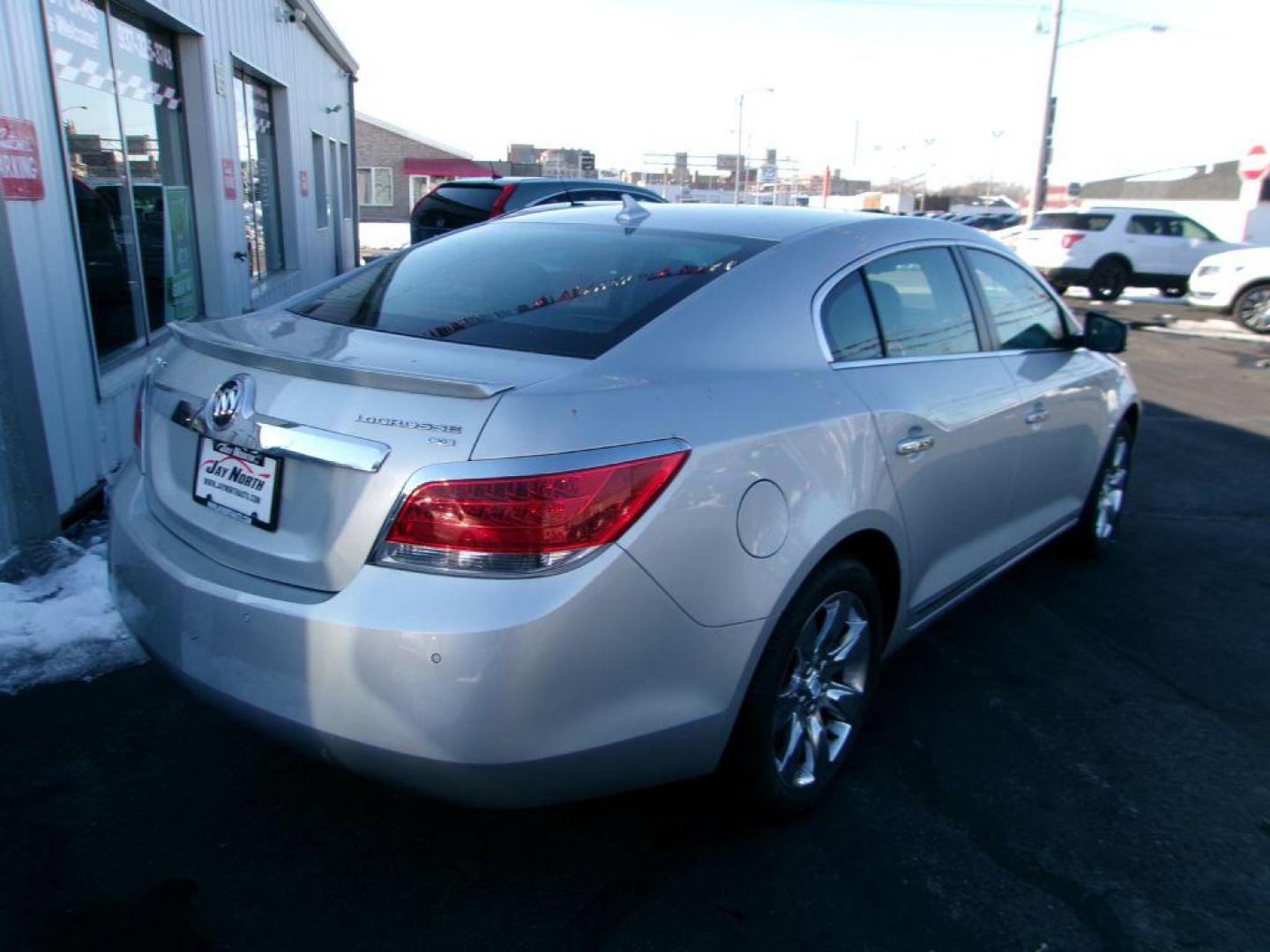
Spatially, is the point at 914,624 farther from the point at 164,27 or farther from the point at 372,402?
the point at 164,27

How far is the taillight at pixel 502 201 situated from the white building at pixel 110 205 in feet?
8.38

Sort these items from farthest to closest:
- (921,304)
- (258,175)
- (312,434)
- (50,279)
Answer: (258,175)
(50,279)
(921,304)
(312,434)

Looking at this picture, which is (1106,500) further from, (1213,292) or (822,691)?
(1213,292)

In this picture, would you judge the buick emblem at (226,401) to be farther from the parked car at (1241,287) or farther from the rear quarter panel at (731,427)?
the parked car at (1241,287)

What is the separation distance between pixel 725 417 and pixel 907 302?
1.33 metres

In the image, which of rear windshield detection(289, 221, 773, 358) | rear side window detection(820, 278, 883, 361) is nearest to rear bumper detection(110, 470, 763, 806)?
rear windshield detection(289, 221, 773, 358)

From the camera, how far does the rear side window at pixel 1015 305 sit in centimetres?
408

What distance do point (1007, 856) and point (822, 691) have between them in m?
0.66

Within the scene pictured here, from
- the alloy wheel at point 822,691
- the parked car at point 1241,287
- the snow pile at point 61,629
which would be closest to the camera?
the alloy wheel at point 822,691

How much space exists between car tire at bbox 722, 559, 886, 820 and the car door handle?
0.38 m

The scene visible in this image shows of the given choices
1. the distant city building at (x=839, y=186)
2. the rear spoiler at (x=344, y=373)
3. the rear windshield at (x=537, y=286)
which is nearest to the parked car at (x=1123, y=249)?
the rear windshield at (x=537, y=286)

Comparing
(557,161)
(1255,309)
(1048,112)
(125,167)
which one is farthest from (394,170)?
(125,167)

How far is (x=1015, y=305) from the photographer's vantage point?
4.30 m

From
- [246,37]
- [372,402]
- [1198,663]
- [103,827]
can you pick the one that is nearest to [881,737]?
[1198,663]
